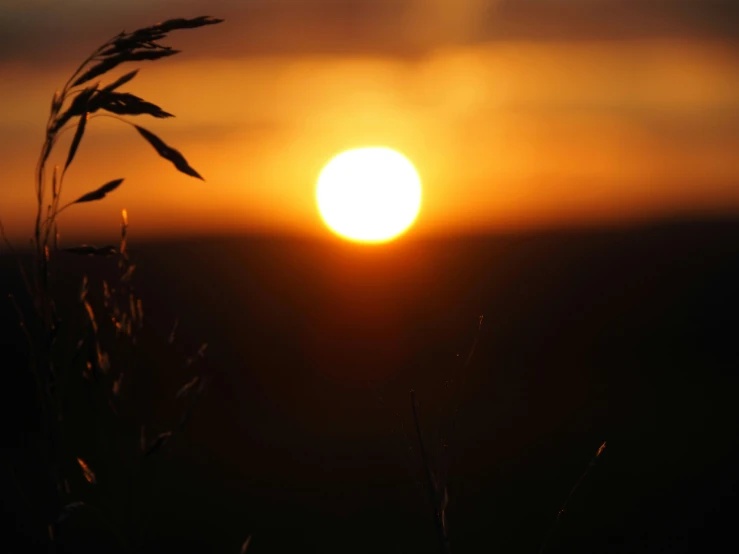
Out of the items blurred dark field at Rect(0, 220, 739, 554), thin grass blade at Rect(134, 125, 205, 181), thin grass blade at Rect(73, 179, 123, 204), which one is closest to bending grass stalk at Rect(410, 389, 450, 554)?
blurred dark field at Rect(0, 220, 739, 554)

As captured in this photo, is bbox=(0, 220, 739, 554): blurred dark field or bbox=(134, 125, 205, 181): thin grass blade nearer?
bbox=(134, 125, 205, 181): thin grass blade

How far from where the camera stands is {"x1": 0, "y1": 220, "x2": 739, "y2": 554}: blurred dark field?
23.5 ft

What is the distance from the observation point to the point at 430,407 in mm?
13148

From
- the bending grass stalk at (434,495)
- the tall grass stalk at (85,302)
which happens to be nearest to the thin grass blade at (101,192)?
the tall grass stalk at (85,302)

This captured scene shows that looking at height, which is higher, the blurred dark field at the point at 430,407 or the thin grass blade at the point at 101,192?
the thin grass blade at the point at 101,192

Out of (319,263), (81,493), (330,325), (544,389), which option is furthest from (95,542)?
(319,263)

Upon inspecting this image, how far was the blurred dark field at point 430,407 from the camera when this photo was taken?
23.5ft

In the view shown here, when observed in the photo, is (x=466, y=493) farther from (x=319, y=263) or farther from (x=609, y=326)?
(x=319, y=263)

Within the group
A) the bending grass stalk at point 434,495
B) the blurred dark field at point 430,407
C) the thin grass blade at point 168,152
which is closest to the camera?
the bending grass stalk at point 434,495

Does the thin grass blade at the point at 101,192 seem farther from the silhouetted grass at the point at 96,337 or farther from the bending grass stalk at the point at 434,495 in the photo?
the bending grass stalk at the point at 434,495

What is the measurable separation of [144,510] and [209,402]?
44.6 feet

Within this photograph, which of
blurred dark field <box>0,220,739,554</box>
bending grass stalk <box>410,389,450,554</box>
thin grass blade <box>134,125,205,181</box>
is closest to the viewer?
bending grass stalk <box>410,389,450,554</box>

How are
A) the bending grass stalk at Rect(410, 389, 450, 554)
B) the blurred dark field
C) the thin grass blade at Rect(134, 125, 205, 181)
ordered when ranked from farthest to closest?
1. the blurred dark field
2. the thin grass blade at Rect(134, 125, 205, 181)
3. the bending grass stalk at Rect(410, 389, 450, 554)

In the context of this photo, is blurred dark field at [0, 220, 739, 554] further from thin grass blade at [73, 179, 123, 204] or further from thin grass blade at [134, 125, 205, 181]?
thin grass blade at [134, 125, 205, 181]
